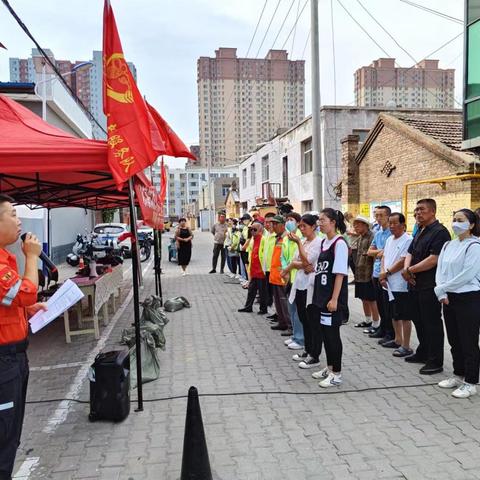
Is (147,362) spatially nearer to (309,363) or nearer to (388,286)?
(309,363)

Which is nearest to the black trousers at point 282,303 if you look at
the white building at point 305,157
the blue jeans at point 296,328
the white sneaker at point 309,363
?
the blue jeans at point 296,328

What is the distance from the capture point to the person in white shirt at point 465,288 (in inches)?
159

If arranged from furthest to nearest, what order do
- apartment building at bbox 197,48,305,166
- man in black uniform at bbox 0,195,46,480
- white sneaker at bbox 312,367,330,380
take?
1. apartment building at bbox 197,48,305,166
2. white sneaker at bbox 312,367,330,380
3. man in black uniform at bbox 0,195,46,480

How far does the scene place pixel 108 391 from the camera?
3.80m

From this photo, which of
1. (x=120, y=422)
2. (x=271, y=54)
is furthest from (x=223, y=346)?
(x=271, y=54)

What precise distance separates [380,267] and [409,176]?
289 inches

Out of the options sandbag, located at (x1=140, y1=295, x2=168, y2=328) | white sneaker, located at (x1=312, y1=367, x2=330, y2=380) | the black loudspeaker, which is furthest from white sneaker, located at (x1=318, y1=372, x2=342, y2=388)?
sandbag, located at (x1=140, y1=295, x2=168, y2=328)

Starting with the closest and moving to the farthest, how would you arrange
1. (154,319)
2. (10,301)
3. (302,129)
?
(10,301) → (154,319) → (302,129)

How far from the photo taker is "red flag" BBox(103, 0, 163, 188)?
149 inches

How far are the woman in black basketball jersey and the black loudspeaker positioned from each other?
2038 mm

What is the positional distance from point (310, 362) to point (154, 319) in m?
2.72

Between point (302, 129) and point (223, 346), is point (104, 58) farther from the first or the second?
point (302, 129)

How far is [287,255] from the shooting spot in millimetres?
5930

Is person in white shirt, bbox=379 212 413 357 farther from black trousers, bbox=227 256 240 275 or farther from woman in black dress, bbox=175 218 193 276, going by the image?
woman in black dress, bbox=175 218 193 276
